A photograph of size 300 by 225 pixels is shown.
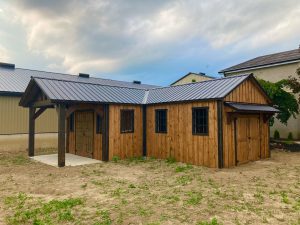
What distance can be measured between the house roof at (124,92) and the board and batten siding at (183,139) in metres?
0.47

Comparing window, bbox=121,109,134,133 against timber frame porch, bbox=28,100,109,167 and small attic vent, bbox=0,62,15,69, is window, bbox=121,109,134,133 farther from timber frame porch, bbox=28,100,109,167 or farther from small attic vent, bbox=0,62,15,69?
small attic vent, bbox=0,62,15,69

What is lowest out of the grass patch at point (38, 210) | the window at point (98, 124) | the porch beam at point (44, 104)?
the grass patch at point (38, 210)

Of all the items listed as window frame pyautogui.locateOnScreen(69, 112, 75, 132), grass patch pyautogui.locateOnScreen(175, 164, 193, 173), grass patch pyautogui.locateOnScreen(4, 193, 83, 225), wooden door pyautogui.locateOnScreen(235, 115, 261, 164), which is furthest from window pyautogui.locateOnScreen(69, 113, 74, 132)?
wooden door pyautogui.locateOnScreen(235, 115, 261, 164)

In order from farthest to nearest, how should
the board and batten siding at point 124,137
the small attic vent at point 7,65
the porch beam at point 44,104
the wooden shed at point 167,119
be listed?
the small attic vent at point 7,65, the board and batten siding at point 124,137, the porch beam at point 44,104, the wooden shed at point 167,119

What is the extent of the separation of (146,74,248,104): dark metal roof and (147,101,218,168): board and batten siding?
312 mm

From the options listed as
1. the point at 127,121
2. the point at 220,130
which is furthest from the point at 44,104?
the point at 220,130

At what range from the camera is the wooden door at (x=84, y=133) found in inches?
549

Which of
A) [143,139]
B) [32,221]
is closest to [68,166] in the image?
[143,139]

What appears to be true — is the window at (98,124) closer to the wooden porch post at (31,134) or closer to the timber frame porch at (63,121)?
the timber frame porch at (63,121)

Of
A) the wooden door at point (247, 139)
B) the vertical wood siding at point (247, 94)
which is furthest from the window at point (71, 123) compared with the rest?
the wooden door at point (247, 139)

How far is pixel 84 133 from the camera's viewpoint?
47.8ft

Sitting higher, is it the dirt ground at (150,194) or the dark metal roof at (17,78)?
the dark metal roof at (17,78)

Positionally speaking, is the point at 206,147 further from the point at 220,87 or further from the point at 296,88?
the point at 296,88

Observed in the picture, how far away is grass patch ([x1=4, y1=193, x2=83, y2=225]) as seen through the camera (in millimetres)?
5465
